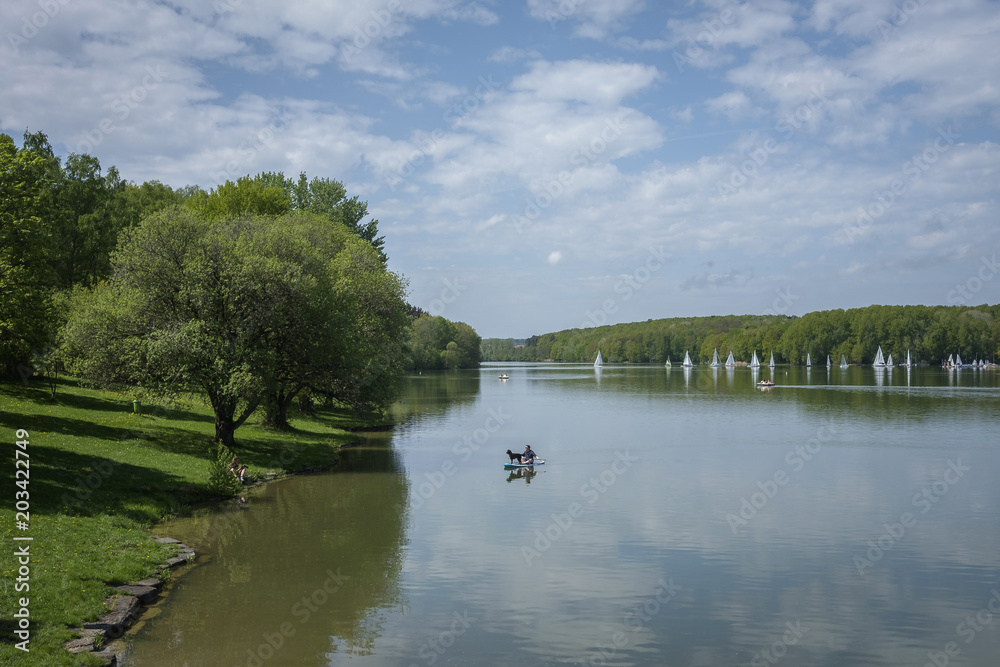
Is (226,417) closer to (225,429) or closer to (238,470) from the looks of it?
(225,429)

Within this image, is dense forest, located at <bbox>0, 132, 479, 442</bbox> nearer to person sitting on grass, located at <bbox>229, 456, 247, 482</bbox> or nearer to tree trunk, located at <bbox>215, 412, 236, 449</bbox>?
tree trunk, located at <bbox>215, 412, 236, 449</bbox>

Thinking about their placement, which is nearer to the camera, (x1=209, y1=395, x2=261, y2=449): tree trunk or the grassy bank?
the grassy bank

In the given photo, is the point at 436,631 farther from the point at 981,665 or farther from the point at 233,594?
the point at 981,665

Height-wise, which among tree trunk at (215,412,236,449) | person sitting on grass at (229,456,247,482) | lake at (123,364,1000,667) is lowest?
lake at (123,364,1000,667)

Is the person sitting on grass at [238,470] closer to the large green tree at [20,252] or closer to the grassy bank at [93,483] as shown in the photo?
the grassy bank at [93,483]

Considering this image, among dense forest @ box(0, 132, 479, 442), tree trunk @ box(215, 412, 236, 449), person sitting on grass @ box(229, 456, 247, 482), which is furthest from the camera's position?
tree trunk @ box(215, 412, 236, 449)

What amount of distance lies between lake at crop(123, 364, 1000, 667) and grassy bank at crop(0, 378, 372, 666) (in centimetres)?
167

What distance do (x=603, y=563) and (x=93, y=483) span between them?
18.4 m

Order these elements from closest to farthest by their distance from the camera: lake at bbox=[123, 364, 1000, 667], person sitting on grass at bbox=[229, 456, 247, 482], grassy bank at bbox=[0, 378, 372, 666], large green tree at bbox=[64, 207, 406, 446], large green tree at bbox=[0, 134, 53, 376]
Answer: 1. grassy bank at bbox=[0, 378, 372, 666]
2. lake at bbox=[123, 364, 1000, 667]
3. large green tree at bbox=[0, 134, 53, 376]
4. person sitting on grass at bbox=[229, 456, 247, 482]
5. large green tree at bbox=[64, 207, 406, 446]

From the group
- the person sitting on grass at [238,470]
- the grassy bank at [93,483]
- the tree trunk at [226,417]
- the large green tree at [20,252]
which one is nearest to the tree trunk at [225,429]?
the tree trunk at [226,417]

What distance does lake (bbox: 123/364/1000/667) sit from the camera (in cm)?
1730

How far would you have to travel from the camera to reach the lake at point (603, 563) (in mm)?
17297

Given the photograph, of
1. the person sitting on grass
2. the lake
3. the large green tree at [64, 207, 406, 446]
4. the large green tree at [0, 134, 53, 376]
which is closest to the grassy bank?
the person sitting on grass

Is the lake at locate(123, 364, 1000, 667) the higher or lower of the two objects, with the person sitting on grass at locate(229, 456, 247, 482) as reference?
lower
